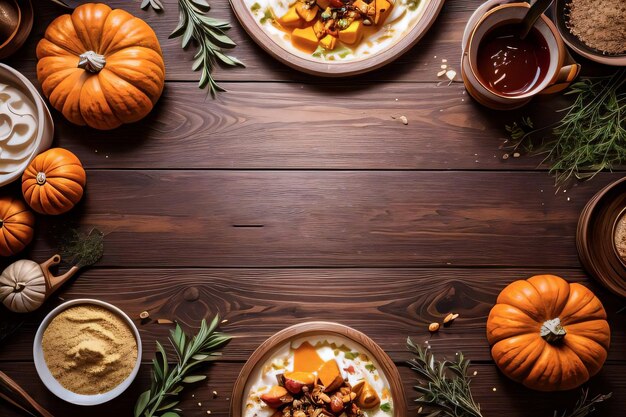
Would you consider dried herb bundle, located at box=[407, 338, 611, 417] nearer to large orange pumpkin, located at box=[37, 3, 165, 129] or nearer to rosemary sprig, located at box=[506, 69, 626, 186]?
rosemary sprig, located at box=[506, 69, 626, 186]

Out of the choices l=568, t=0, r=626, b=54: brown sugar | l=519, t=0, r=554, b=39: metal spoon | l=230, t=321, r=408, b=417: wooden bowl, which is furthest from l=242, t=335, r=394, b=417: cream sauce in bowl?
l=568, t=0, r=626, b=54: brown sugar

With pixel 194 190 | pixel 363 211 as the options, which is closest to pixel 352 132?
pixel 363 211

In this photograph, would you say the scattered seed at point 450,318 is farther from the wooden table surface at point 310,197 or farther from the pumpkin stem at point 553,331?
the pumpkin stem at point 553,331

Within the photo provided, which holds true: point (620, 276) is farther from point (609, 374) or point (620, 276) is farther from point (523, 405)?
point (523, 405)

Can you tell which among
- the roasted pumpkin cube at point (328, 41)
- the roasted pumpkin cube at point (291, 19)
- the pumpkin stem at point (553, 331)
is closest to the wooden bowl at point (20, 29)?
the roasted pumpkin cube at point (291, 19)

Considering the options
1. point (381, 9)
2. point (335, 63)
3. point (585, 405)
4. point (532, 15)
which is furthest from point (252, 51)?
point (585, 405)
